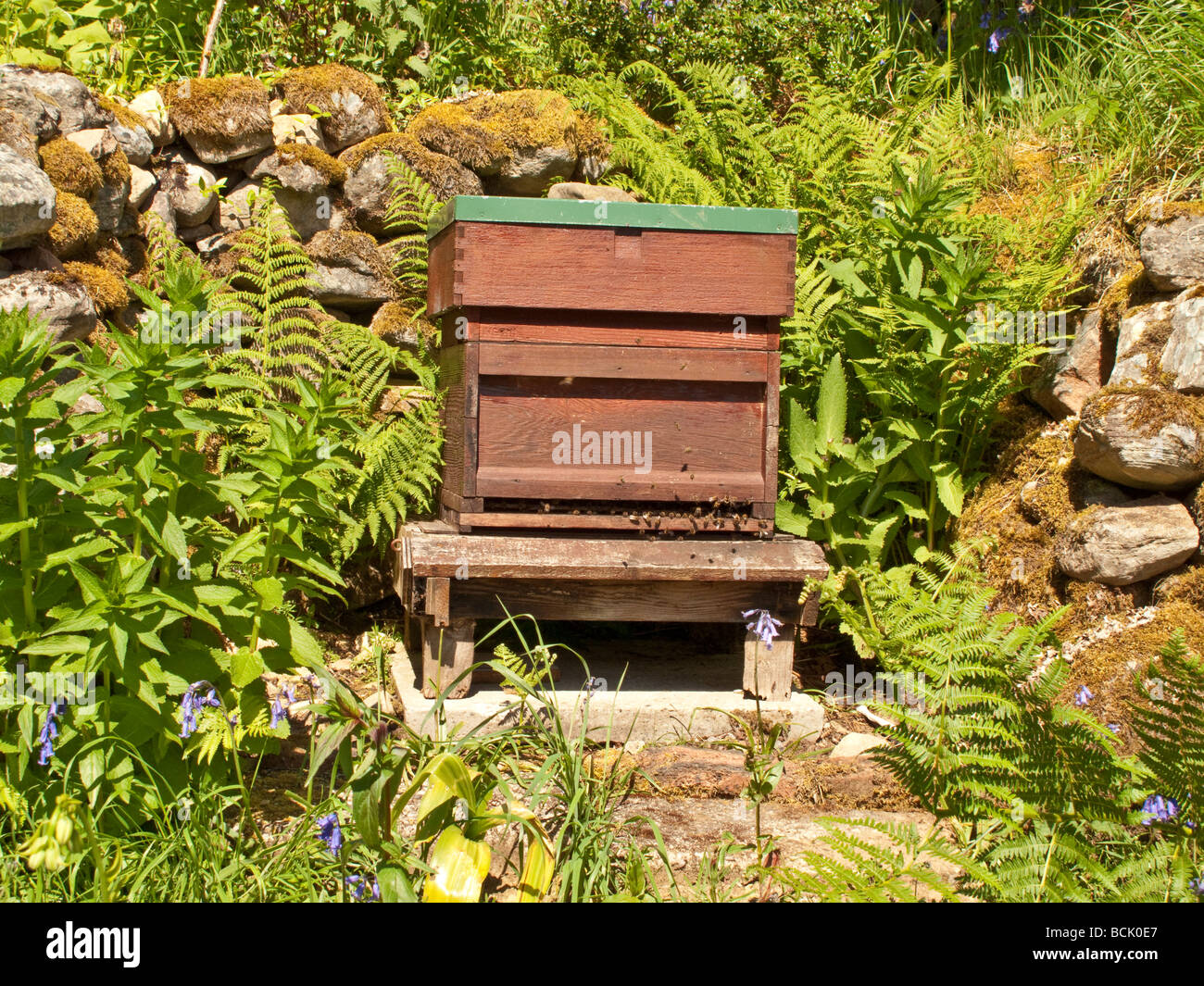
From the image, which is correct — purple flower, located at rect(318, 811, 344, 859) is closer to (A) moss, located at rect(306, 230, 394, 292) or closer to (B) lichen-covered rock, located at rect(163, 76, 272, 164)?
(A) moss, located at rect(306, 230, 394, 292)

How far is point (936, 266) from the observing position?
4.43 m

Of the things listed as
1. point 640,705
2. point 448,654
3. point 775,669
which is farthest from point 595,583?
point 775,669

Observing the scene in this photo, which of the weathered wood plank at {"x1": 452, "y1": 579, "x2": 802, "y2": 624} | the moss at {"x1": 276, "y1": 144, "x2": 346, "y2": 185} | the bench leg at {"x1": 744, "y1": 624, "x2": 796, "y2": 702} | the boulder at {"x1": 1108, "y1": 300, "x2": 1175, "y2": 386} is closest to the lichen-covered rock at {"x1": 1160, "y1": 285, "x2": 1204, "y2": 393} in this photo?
the boulder at {"x1": 1108, "y1": 300, "x2": 1175, "y2": 386}

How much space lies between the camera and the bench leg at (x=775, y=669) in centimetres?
417

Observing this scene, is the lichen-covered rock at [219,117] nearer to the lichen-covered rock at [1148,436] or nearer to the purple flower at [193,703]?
the purple flower at [193,703]

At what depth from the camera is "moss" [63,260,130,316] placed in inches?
171

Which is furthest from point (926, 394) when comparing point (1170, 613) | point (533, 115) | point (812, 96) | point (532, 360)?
point (533, 115)

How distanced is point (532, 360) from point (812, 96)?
297 cm

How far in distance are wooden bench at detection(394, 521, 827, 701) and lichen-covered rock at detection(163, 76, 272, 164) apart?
7.75ft

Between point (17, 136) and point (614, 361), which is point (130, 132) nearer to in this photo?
point (17, 136)

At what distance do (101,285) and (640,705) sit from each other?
287 centimetres

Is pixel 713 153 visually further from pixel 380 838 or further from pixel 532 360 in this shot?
pixel 380 838

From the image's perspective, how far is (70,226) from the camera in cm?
430
